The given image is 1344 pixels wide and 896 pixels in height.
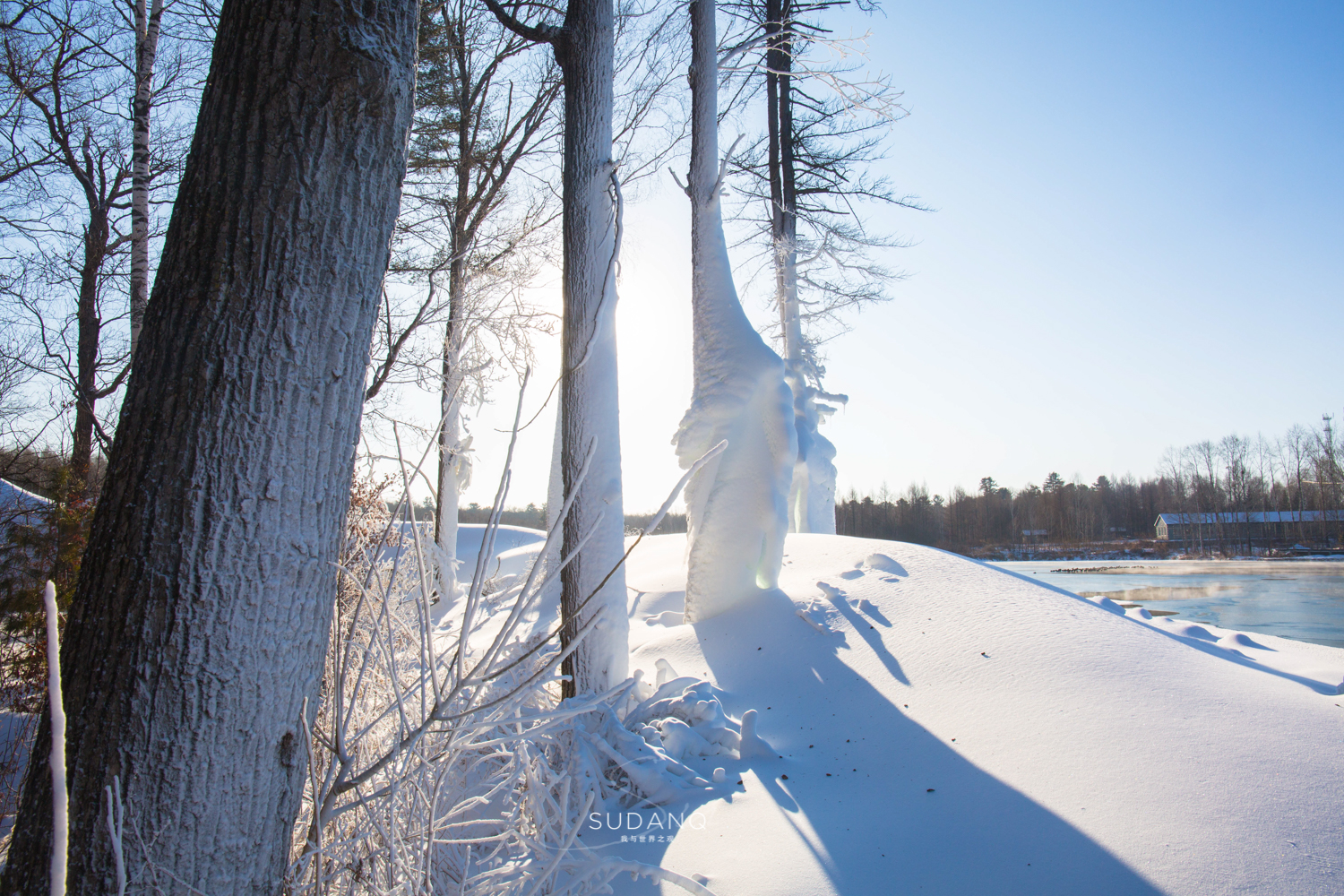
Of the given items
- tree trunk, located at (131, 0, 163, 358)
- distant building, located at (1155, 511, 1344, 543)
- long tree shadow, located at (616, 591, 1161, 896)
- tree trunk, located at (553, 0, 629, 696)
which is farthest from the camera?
distant building, located at (1155, 511, 1344, 543)

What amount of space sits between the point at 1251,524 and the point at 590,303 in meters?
41.2

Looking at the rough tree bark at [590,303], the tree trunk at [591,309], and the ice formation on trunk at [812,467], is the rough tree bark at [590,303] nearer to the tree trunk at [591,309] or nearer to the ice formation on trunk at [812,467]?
the tree trunk at [591,309]

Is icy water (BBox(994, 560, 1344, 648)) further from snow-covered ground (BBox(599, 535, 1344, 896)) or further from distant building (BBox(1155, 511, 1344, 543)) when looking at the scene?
distant building (BBox(1155, 511, 1344, 543))

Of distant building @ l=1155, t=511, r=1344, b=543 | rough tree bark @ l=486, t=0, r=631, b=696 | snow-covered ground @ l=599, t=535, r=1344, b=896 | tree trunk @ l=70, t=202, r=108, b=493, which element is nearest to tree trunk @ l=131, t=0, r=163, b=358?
tree trunk @ l=70, t=202, r=108, b=493

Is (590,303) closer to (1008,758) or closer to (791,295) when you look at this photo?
(1008,758)

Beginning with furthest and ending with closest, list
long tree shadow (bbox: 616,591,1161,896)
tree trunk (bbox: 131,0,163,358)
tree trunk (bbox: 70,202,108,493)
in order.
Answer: tree trunk (bbox: 70,202,108,493) < tree trunk (bbox: 131,0,163,358) < long tree shadow (bbox: 616,591,1161,896)

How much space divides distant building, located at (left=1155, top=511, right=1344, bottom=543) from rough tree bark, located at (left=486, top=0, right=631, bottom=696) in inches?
1451

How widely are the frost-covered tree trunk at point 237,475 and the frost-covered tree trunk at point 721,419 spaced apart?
397 cm

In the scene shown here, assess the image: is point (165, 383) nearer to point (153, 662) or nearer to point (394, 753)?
point (153, 662)

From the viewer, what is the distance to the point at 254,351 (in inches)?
35.9

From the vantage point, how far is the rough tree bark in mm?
3498

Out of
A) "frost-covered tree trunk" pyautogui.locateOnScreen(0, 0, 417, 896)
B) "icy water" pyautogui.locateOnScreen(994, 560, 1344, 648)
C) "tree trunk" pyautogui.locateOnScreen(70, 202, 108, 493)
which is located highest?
"tree trunk" pyautogui.locateOnScreen(70, 202, 108, 493)

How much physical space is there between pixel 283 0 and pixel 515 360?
780 centimetres

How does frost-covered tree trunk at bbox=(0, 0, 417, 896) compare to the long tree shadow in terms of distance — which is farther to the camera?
the long tree shadow
